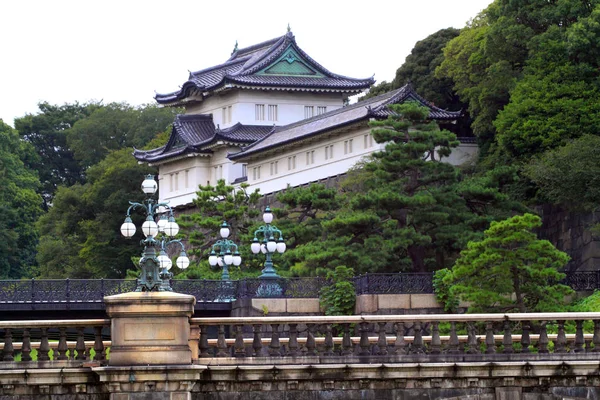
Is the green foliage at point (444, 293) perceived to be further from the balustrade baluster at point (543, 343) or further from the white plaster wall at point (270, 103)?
the white plaster wall at point (270, 103)

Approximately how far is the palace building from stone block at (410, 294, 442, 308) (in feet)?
84.0

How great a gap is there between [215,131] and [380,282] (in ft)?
114

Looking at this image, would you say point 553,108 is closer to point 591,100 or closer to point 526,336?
point 591,100

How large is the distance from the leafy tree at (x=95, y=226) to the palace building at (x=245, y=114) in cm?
308

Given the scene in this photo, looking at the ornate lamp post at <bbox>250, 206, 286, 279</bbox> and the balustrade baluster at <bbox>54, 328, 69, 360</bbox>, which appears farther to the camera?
the ornate lamp post at <bbox>250, 206, 286, 279</bbox>

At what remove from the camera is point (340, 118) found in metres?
75.3

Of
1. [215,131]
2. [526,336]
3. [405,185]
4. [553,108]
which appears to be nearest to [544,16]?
[553,108]

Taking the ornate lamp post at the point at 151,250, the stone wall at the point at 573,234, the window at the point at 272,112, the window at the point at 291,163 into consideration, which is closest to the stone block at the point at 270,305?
the stone wall at the point at 573,234

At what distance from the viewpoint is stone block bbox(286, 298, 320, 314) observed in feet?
183

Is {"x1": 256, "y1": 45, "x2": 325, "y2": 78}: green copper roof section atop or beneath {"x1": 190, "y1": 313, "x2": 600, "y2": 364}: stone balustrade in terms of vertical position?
atop

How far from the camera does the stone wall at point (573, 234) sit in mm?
58656

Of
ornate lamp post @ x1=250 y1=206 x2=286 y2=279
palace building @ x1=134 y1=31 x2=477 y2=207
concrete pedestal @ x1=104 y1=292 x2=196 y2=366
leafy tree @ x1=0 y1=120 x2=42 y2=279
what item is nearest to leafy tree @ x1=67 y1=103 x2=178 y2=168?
leafy tree @ x1=0 y1=120 x2=42 y2=279

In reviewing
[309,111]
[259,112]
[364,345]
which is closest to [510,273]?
[364,345]

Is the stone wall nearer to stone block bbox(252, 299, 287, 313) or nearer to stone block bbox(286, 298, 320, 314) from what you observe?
stone block bbox(286, 298, 320, 314)
